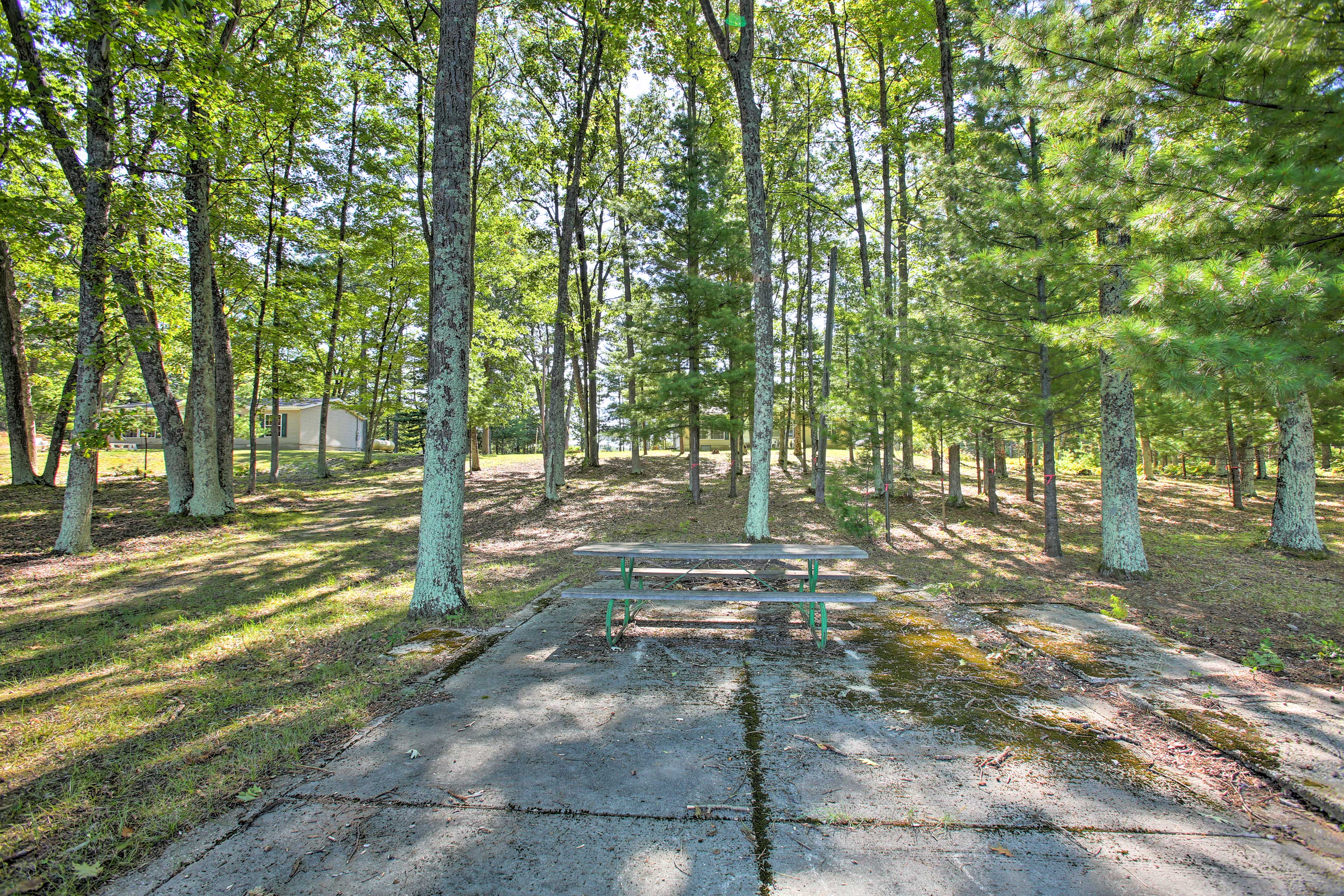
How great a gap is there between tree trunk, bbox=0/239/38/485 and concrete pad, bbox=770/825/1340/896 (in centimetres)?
1666

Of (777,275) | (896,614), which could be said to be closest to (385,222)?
(777,275)

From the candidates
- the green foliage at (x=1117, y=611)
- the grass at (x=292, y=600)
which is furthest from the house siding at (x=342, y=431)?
the green foliage at (x=1117, y=611)

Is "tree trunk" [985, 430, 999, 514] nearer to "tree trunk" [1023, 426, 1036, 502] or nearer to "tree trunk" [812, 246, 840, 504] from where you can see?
"tree trunk" [1023, 426, 1036, 502]

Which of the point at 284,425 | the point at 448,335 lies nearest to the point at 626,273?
the point at 448,335

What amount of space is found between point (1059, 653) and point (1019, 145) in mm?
7738

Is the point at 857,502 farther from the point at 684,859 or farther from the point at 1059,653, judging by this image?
the point at 684,859

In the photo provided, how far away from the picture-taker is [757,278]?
29.6 feet

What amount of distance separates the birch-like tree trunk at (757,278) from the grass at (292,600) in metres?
1.03

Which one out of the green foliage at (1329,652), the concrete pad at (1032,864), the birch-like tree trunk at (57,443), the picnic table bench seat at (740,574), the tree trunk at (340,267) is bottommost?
the green foliage at (1329,652)

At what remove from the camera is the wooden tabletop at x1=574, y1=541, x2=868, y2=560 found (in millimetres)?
4691

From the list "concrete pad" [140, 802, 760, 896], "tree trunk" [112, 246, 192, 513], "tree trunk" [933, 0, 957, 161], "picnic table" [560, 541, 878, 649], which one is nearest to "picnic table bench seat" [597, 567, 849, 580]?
"picnic table" [560, 541, 878, 649]

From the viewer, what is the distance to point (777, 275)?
19.1 metres

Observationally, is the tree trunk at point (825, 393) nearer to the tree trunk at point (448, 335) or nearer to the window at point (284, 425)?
the tree trunk at point (448, 335)

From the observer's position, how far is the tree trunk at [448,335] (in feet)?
16.4
